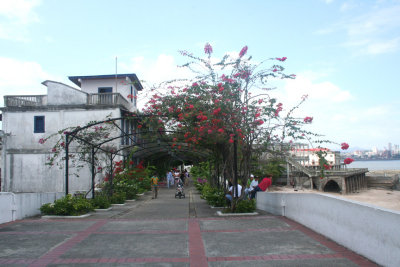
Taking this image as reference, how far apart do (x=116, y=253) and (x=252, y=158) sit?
7.33m

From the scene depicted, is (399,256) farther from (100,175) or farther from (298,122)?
(100,175)

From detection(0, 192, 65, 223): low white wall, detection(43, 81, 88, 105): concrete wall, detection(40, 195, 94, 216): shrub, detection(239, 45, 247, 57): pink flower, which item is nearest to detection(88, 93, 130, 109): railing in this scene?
detection(43, 81, 88, 105): concrete wall

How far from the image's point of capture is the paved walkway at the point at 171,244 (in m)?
6.13

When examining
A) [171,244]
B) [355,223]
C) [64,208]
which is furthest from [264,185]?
[355,223]

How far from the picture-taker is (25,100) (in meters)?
26.1

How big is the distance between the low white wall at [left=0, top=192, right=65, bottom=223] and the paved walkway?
54cm

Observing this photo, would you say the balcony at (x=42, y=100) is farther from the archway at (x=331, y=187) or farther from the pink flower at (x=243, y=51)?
the archway at (x=331, y=187)

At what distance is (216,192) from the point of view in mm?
16016

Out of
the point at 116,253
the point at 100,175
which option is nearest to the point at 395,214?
the point at 116,253

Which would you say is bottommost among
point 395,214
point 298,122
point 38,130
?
point 395,214

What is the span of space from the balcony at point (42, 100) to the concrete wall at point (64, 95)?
34 cm

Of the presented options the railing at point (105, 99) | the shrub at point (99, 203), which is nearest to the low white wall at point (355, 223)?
the shrub at point (99, 203)

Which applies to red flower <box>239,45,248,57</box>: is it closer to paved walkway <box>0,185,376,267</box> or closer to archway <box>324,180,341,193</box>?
paved walkway <box>0,185,376,267</box>

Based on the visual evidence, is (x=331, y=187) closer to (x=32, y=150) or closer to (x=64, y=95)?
(x=64, y=95)
